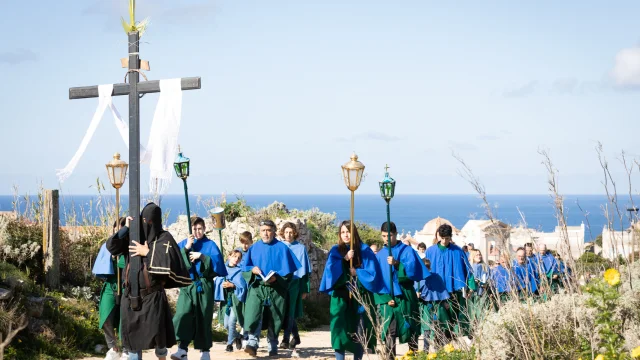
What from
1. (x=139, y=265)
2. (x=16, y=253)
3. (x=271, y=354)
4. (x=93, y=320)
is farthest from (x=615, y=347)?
(x=16, y=253)

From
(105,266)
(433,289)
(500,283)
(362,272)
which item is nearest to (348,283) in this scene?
(362,272)

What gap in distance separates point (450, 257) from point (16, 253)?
261 inches

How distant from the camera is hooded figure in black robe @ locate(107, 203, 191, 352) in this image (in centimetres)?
821

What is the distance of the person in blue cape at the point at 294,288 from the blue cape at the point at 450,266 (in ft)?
6.88

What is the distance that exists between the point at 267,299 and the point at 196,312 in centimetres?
160

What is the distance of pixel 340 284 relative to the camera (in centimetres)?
1042

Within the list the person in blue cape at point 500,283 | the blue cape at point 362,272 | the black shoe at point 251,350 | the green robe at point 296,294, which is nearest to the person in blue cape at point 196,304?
the black shoe at point 251,350

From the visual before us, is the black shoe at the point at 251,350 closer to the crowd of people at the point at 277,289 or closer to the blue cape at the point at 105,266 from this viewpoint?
the crowd of people at the point at 277,289

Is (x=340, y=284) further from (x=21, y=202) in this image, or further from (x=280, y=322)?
(x=21, y=202)

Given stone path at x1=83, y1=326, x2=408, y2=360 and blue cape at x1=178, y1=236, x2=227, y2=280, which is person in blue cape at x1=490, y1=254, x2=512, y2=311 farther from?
blue cape at x1=178, y1=236, x2=227, y2=280

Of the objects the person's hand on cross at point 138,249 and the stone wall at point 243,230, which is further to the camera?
the stone wall at point 243,230

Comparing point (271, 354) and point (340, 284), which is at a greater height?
point (340, 284)

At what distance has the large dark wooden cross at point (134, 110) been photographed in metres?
7.97

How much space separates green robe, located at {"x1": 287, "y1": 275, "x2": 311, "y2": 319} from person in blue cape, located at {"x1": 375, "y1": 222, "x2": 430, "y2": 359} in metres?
2.20
